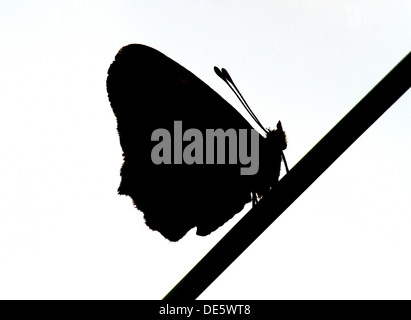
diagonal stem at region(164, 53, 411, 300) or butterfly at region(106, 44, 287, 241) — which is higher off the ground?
butterfly at region(106, 44, 287, 241)

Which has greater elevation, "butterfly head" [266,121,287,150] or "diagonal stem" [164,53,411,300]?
"butterfly head" [266,121,287,150]

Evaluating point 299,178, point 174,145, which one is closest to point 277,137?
point 174,145

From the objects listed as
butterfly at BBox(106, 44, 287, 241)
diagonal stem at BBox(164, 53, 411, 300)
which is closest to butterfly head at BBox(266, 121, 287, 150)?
butterfly at BBox(106, 44, 287, 241)

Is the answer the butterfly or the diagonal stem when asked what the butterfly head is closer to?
the butterfly

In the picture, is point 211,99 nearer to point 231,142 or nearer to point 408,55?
point 231,142

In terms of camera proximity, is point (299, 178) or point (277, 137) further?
point (277, 137)

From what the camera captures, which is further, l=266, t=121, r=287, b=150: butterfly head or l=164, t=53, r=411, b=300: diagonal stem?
l=266, t=121, r=287, b=150: butterfly head

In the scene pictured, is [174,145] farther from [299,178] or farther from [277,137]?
[299,178]

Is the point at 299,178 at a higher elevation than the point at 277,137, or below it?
below
